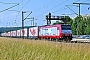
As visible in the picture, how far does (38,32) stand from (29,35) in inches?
396

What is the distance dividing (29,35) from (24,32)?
498cm

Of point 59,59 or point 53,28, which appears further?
point 53,28

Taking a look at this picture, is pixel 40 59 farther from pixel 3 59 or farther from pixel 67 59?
pixel 67 59

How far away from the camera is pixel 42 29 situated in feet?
147

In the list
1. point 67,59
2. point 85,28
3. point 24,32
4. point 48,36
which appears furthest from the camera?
point 85,28

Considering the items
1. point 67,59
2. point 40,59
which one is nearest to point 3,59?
point 40,59

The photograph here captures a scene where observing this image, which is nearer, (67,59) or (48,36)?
(67,59)

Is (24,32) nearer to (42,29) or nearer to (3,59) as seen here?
(42,29)

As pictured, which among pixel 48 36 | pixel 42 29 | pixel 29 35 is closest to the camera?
pixel 48 36

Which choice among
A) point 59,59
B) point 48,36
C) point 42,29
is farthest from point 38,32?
point 59,59

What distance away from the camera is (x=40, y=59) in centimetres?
501

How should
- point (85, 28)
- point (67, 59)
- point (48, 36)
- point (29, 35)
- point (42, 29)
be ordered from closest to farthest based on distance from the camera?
point (67, 59) → point (48, 36) → point (42, 29) → point (29, 35) → point (85, 28)

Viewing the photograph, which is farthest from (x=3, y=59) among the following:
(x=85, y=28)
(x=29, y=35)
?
(x=85, y=28)

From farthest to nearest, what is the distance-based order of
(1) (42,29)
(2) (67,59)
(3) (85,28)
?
(3) (85,28) < (1) (42,29) < (2) (67,59)
